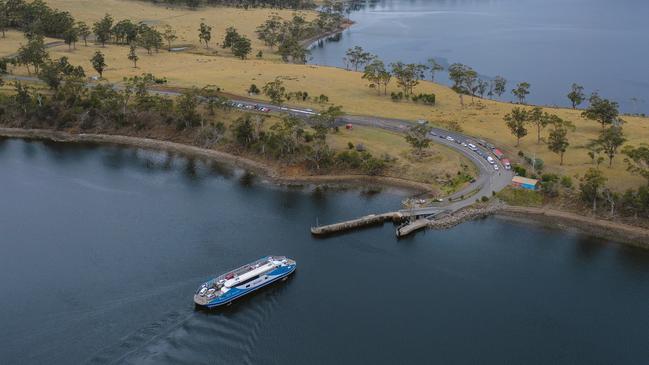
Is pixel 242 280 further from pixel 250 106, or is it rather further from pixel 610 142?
pixel 610 142

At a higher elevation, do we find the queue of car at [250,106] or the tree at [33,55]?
the tree at [33,55]

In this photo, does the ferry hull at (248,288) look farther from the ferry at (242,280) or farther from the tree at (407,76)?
the tree at (407,76)

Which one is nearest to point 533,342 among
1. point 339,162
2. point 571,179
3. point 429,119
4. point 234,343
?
point 234,343

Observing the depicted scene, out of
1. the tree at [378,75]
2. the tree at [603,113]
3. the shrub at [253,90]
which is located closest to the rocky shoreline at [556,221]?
the tree at [603,113]

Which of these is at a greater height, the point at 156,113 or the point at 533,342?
the point at 156,113

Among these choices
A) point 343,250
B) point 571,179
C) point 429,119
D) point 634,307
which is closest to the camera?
point 634,307

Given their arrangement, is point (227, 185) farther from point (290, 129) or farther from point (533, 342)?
point (533, 342)
